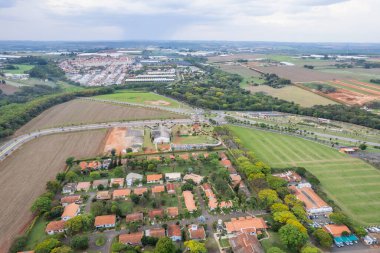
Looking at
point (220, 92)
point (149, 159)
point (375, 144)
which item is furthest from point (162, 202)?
point (220, 92)

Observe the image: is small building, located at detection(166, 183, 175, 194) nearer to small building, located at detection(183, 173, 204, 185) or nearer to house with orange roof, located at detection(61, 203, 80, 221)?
small building, located at detection(183, 173, 204, 185)

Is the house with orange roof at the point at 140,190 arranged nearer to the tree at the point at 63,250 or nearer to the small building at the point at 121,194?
the small building at the point at 121,194

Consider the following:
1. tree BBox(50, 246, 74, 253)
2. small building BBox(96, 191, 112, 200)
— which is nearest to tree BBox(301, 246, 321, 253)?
tree BBox(50, 246, 74, 253)

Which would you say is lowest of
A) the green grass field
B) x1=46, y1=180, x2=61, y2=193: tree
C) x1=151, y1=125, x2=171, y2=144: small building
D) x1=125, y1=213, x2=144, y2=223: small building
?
x1=125, y1=213, x2=144, y2=223: small building

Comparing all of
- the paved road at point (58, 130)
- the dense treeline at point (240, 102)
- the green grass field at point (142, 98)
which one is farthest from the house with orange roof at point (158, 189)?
the green grass field at point (142, 98)

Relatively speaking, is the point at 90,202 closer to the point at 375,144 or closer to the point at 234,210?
the point at 234,210

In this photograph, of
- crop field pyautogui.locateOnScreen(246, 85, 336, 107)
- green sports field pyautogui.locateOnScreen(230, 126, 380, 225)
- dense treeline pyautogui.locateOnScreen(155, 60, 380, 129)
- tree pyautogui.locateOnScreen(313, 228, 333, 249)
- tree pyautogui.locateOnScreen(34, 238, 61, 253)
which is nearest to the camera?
tree pyautogui.locateOnScreen(34, 238, 61, 253)
